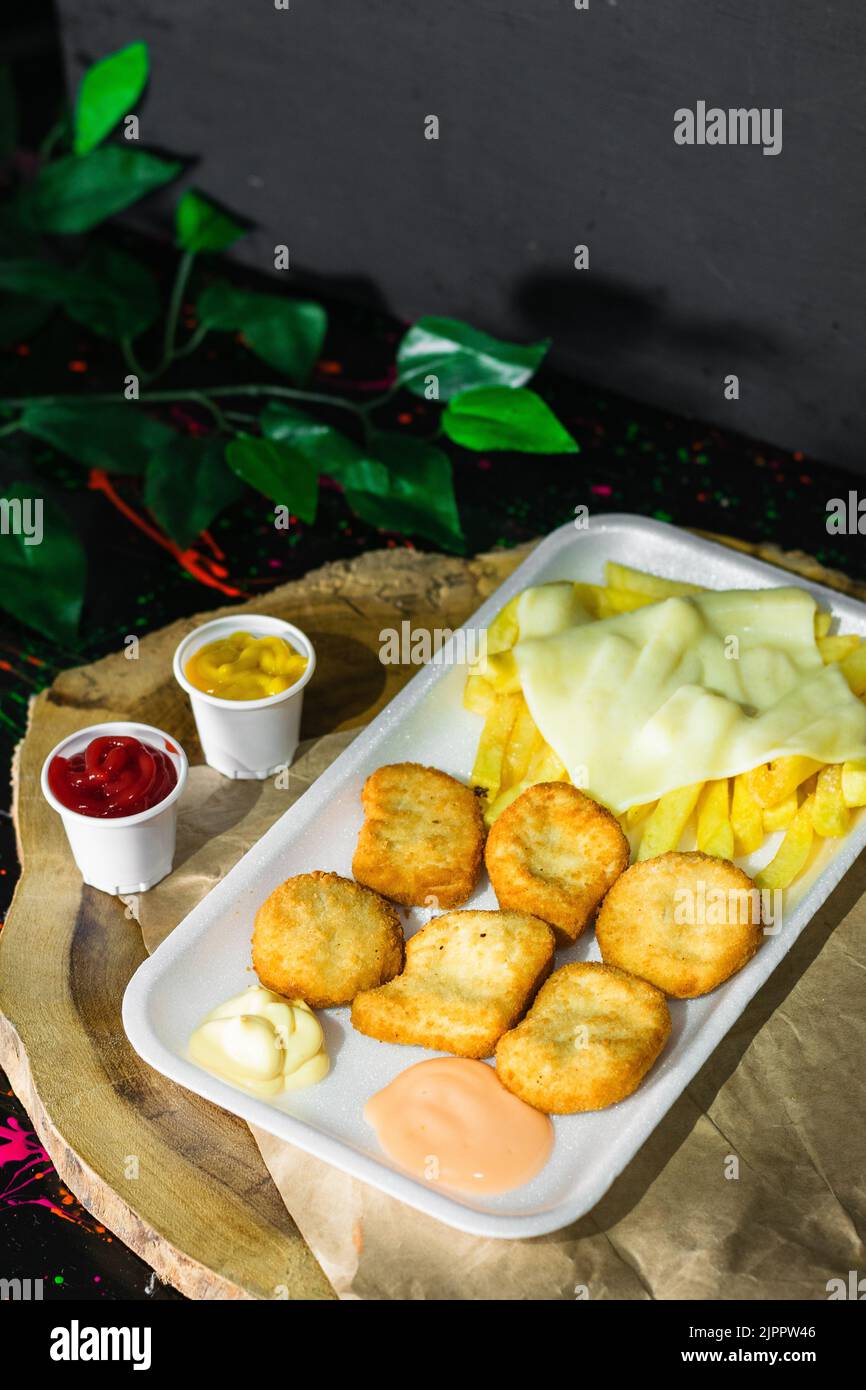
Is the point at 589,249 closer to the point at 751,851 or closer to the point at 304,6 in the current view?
the point at 304,6

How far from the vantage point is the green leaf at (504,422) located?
4.46m

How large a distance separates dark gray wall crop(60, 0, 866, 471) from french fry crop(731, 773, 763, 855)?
67.2 inches

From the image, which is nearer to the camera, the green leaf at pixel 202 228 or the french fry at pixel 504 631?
the french fry at pixel 504 631

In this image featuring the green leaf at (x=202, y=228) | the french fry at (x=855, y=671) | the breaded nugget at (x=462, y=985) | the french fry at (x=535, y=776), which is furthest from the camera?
the green leaf at (x=202, y=228)

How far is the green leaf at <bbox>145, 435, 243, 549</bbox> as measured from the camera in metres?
4.50

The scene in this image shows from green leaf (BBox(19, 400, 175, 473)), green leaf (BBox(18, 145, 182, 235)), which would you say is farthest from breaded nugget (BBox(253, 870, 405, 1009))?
green leaf (BBox(18, 145, 182, 235))

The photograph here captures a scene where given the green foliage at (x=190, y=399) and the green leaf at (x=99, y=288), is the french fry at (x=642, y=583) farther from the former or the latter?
the green leaf at (x=99, y=288)

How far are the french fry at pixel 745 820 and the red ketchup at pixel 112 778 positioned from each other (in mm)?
1295

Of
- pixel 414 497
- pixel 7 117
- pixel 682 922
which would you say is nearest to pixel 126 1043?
pixel 682 922

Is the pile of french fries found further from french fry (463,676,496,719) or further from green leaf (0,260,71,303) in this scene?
green leaf (0,260,71,303)

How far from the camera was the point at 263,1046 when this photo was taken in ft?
10.3

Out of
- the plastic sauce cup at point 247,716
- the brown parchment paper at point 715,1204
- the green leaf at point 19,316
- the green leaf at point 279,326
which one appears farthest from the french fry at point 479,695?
the green leaf at point 19,316

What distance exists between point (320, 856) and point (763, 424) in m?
2.32

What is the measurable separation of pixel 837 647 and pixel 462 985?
135 cm
